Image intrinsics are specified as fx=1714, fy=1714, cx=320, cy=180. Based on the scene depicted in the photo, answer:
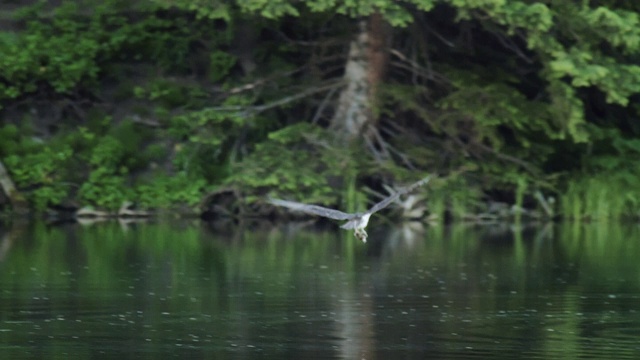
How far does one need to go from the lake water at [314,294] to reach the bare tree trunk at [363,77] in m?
2.62

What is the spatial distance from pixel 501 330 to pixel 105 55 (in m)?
15.8

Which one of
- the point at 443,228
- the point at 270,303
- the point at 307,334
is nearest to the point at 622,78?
the point at 443,228

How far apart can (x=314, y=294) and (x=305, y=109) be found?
1226cm

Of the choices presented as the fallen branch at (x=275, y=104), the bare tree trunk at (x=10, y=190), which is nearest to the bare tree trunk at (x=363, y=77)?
the fallen branch at (x=275, y=104)

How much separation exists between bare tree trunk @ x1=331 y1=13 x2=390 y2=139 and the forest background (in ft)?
0.07

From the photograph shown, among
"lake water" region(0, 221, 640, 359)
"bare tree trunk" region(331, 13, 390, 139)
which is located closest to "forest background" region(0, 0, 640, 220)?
"bare tree trunk" region(331, 13, 390, 139)

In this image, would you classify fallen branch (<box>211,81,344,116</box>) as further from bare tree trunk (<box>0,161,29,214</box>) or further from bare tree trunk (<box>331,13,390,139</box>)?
bare tree trunk (<box>0,161,29,214</box>)

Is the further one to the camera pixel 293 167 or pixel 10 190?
pixel 10 190

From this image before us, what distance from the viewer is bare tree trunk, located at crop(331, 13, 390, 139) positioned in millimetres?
26188

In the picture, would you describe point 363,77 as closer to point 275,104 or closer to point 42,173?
point 275,104

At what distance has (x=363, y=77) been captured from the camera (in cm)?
2634

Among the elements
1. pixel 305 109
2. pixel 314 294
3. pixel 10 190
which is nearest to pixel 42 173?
pixel 10 190

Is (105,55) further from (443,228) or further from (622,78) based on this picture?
(622,78)

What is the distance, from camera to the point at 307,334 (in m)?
12.7
